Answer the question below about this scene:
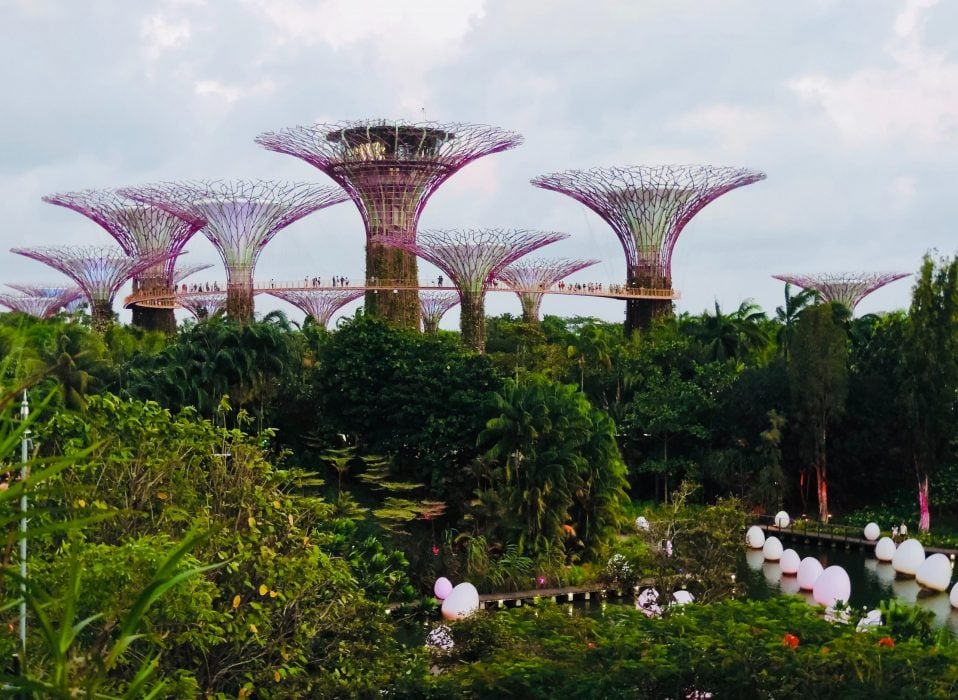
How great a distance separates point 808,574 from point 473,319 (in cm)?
1670

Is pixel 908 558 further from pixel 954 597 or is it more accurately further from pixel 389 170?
pixel 389 170

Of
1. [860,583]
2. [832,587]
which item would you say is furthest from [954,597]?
[860,583]

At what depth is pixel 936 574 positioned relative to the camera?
18938 millimetres

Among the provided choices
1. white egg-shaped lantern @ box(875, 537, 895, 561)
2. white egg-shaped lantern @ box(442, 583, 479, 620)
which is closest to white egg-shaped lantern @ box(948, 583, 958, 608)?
white egg-shaped lantern @ box(875, 537, 895, 561)

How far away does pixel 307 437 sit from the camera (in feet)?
79.5

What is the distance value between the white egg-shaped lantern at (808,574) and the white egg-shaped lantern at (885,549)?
2.75m

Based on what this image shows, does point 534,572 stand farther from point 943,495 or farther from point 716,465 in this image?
point 943,495

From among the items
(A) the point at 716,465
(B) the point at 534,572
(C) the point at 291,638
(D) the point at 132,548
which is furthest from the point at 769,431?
(D) the point at 132,548

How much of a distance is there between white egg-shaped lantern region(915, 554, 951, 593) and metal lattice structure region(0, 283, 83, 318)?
138ft

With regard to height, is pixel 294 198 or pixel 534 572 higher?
pixel 294 198

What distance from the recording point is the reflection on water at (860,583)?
18.2 metres

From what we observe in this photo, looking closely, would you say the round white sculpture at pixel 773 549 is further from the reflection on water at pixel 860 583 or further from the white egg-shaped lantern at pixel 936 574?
the white egg-shaped lantern at pixel 936 574

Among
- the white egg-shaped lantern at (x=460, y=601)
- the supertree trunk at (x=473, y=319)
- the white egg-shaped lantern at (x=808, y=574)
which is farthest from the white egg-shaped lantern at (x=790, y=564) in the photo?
Answer: the supertree trunk at (x=473, y=319)

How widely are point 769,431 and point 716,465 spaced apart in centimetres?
155
